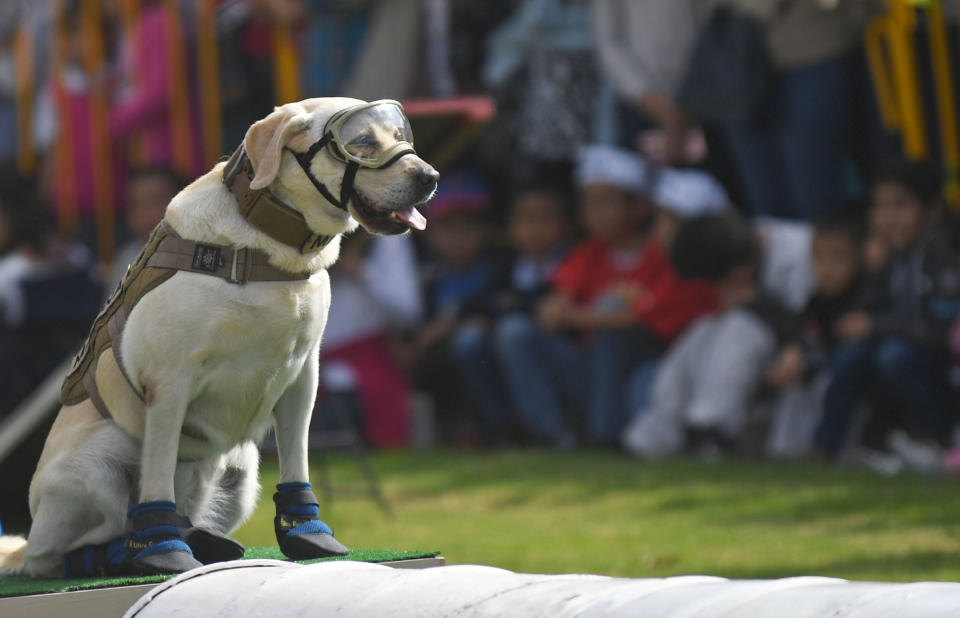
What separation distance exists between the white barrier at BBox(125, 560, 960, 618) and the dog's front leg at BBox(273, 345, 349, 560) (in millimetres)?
444

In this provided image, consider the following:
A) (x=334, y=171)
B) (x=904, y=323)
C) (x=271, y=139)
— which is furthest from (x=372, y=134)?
(x=904, y=323)

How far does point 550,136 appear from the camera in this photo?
369 inches

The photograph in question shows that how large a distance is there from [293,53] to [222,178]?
20.1ft

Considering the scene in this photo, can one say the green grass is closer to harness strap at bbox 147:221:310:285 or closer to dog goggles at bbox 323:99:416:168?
harness strap at bbox 147:221:310:285

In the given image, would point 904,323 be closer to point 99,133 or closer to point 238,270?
point 238,270

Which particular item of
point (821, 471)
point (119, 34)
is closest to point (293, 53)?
point (119, 34)

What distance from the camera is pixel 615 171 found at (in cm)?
890

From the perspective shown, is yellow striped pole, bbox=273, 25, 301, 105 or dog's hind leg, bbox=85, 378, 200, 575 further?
yellow striped pole, bbox=273, 25, 301, 105

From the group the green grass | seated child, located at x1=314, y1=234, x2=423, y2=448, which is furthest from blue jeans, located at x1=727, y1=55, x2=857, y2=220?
seated child, located at x1=314, y1=234, x2=423, y2=448

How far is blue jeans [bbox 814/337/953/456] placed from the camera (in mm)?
7168

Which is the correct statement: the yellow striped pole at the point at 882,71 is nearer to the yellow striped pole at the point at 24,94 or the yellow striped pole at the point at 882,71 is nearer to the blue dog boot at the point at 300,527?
the blue dog boot at the point at 300,527

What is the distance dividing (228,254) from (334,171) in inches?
12.4

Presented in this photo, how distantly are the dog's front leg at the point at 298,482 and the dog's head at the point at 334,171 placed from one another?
0.39 m

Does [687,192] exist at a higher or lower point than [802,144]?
lower
